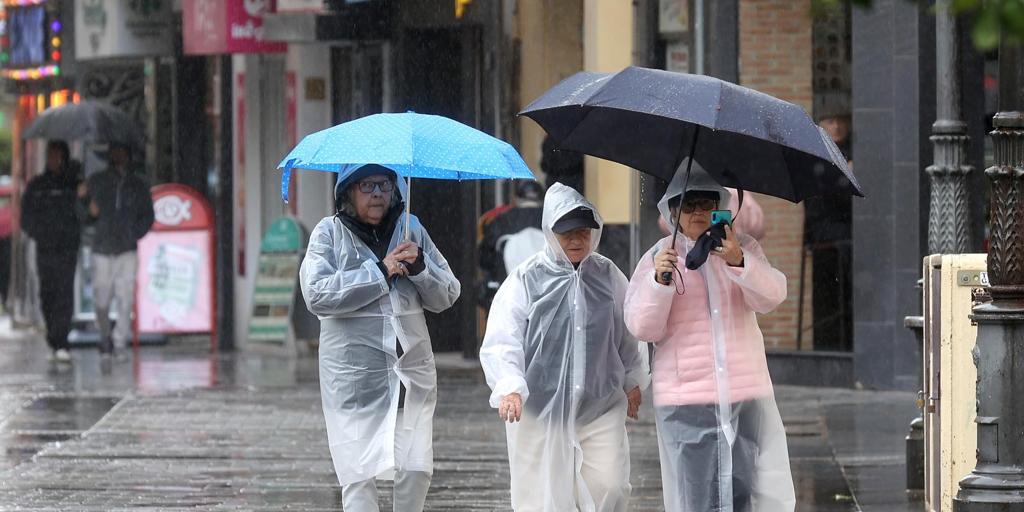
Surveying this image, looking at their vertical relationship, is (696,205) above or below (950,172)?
below

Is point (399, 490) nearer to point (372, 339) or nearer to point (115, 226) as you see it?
point (372, 339)

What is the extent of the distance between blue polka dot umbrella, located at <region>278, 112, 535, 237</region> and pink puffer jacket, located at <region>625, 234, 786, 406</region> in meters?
0.92

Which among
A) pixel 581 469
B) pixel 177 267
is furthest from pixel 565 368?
pixel 177 267

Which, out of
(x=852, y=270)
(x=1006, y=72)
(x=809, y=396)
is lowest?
(x=809, y=396)

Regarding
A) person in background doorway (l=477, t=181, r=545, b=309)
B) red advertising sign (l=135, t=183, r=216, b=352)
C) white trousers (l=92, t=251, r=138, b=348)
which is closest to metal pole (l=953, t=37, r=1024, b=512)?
person in background doorway (l=477, t=181, r=545, b=309)

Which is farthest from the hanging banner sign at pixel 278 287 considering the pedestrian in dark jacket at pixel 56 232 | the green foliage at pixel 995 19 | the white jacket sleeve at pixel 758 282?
the green foliage at pixel 995 19

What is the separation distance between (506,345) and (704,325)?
0.74 metres

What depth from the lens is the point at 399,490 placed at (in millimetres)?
7055

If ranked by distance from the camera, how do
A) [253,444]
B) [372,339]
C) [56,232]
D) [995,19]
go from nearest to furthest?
[995,19]
[372,339]
[253,444]
[56,232]

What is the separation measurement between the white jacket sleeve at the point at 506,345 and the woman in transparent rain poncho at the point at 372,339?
484 mm

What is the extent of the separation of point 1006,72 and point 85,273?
46.1 ft

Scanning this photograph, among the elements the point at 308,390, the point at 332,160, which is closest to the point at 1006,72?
the point at 332,160

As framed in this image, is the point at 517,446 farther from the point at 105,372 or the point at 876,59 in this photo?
the point at 105,372

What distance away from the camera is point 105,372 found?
15.8 metres
